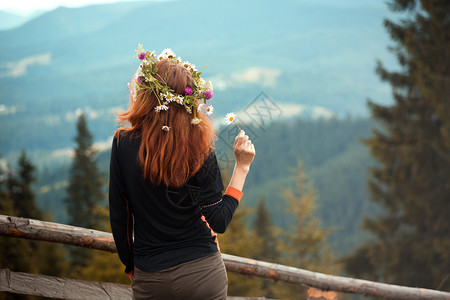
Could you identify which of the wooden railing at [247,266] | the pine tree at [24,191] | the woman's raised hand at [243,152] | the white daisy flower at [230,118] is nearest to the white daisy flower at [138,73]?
the white daisy flower at [230,118]

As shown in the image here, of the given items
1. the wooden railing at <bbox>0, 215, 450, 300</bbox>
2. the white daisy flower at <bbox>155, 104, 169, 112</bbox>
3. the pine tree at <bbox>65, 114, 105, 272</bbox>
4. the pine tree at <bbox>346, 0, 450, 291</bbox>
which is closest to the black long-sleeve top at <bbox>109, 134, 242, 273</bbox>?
the white daisy flower at <bbox>155, 104, 169, 112</bbox>

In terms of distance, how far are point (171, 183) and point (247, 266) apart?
1.54 m

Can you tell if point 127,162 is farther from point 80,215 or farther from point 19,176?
point 80,215

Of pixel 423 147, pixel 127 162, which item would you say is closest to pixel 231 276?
pixel 423 147

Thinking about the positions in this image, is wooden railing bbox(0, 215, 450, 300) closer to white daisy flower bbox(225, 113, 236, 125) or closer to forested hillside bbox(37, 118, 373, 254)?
white daisy flower bbox(225, 113, 236, 125)

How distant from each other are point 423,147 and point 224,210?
63.6 ft

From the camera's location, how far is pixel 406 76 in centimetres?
1938

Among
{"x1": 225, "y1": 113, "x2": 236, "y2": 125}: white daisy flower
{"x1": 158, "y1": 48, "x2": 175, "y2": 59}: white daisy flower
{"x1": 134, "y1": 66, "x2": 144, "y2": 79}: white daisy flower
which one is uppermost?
{"x1": 158, "y1": 48, "x2": 175, "y2": 59}: white daisy flower

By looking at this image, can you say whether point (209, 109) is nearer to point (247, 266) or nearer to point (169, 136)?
point (169, 136)

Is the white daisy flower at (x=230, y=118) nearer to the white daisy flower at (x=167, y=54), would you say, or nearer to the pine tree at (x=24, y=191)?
the white daisy flower at (x=167, y=54)

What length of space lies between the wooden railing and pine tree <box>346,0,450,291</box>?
15171 millimetres

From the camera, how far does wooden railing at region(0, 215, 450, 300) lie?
2.75 m

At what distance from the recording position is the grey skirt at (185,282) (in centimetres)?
188

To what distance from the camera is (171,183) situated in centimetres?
183
